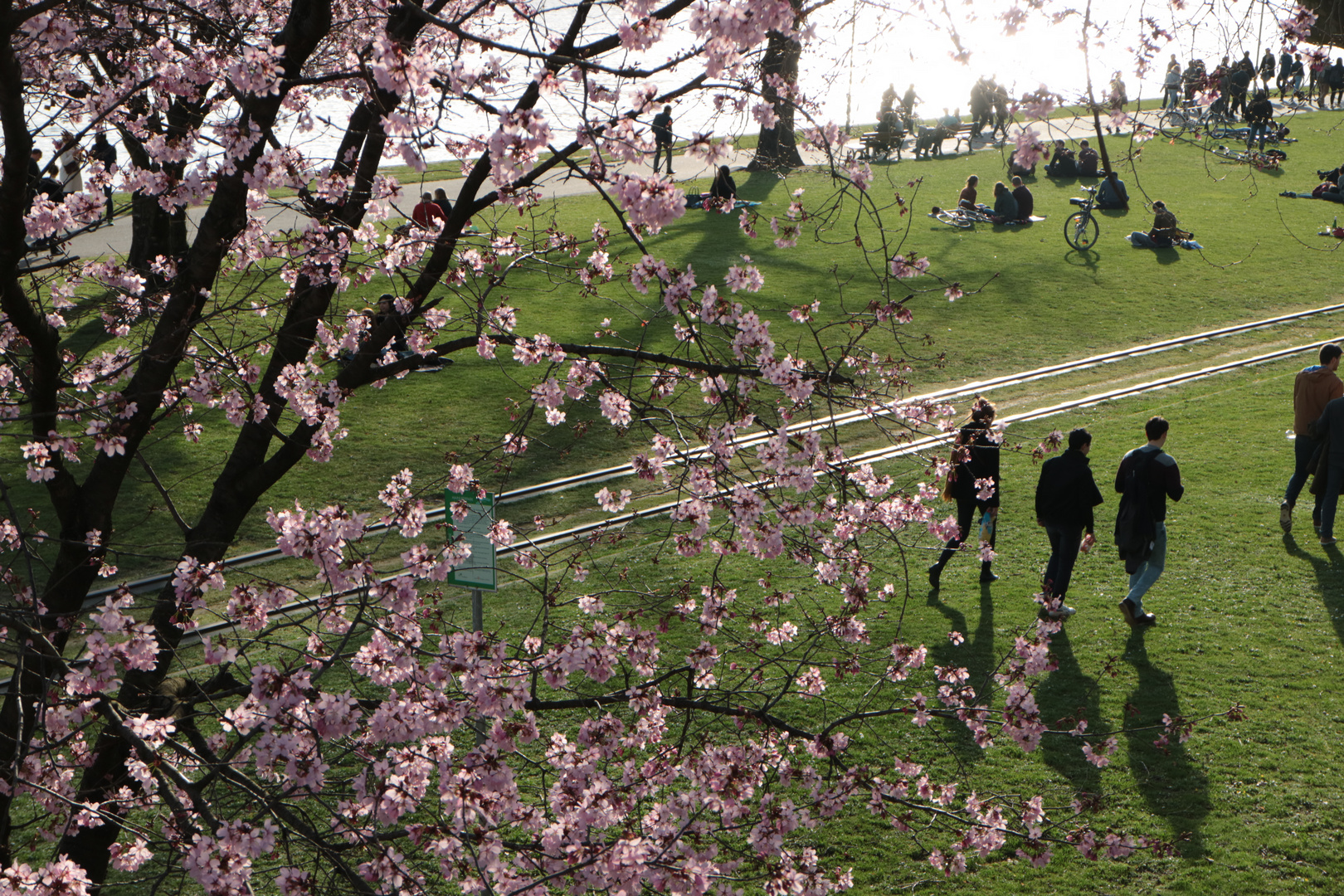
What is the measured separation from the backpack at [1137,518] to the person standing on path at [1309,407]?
2829 millimetres

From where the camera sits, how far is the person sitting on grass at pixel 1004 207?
81.0 feet

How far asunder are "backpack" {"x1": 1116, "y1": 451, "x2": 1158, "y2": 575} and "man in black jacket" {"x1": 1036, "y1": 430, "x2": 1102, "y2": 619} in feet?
0.82

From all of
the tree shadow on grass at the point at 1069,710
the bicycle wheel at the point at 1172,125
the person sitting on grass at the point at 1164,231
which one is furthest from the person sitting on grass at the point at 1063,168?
the tree shadow on grass at the point at 1069,710

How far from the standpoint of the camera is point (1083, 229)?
2342 cm

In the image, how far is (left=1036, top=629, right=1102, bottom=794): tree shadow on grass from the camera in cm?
789

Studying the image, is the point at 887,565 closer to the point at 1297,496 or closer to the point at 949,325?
the point at 1297,496

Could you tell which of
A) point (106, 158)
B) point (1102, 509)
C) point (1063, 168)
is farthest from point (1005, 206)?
point (106, 158)

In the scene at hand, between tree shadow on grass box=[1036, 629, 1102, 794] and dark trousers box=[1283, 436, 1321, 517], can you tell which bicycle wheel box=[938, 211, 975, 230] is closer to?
dark trousers box=[1283, 436, 1321, 517]

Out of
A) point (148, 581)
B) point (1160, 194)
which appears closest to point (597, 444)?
point (148, 581)

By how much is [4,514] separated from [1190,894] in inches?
392

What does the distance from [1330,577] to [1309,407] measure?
5.63 feet

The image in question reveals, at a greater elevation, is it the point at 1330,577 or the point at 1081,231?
the point at 1081,231

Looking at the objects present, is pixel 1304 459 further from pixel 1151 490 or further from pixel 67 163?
pixel 67 163

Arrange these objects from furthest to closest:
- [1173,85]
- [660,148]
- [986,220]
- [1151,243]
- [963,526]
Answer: [986,220]
[1151,243]
[963,526]
[1173,85]
[660,148]
